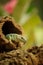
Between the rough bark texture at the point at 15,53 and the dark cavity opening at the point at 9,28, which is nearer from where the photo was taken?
the rough bark texture at the point at 15,53

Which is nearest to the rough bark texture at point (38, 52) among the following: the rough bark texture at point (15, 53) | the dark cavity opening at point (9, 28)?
the rough bark texture at point (15, 53)

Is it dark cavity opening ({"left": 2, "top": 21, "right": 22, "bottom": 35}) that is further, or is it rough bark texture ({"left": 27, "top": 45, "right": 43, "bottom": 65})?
dark cavity opening ({"left": 2, "top": 21, "right": 22, "bottom": 35})

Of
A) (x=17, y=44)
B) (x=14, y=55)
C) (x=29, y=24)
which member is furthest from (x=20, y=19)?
(x=14, y=55)

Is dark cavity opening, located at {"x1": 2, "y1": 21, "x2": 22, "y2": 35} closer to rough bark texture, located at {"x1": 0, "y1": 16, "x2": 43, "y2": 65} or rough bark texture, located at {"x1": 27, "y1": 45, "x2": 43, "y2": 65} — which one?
rough bark texture, located at {"x1": 0, "y1": 16, "x2": 43, "y2": 65}

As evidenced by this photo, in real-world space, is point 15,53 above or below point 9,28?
below

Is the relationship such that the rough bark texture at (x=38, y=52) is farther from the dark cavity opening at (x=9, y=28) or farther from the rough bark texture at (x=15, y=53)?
the dark cavity opening at (x=9, y=28)

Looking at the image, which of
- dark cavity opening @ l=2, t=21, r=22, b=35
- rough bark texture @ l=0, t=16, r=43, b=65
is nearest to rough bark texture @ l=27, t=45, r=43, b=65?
rough bark texture @ l=0, t=16, r=43, b=65

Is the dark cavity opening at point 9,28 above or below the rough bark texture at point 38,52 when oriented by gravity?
above

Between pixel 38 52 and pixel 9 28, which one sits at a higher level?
pixel 9 28

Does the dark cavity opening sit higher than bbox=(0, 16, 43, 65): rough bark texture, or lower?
higher

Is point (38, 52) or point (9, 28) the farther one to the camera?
point (9, 28)

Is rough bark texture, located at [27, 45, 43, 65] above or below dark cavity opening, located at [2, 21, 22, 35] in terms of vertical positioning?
below
